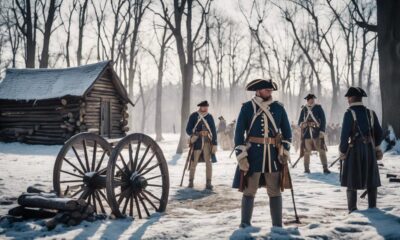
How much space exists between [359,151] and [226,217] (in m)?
2.20

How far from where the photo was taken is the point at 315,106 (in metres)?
9.70

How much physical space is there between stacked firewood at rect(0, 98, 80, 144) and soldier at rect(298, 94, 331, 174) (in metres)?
11.2

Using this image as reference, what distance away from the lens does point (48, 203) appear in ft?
15.5

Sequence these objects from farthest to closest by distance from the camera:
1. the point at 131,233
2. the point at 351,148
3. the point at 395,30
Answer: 1. the point at 395,30
2. the point at 351,148
3. the point at 131,233

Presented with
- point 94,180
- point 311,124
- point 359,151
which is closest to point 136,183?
point 94,180

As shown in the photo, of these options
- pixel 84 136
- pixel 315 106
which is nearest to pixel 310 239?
pixel 84 136

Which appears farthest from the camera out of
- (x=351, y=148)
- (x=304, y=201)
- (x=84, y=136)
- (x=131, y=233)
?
(x=304, y=201)

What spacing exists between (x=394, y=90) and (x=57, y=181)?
12007mm

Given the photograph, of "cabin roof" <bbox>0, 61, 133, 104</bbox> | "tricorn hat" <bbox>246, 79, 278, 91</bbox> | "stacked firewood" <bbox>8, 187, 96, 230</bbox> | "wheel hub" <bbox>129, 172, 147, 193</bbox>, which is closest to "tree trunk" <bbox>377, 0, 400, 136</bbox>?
"tricorn hat" <bbox>246, 79, 278, 91</bbox>

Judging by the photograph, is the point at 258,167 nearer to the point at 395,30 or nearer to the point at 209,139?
the point at 209,139

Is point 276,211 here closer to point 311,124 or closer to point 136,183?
point 136,183

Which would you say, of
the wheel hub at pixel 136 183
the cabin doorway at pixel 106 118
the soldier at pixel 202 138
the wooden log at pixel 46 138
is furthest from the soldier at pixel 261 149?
the cabin doorway at pixel 106 118

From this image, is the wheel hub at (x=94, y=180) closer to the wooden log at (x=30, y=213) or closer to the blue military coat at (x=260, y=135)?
the wooden log at (x=30, y=213)

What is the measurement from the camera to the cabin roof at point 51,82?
17.0 m
